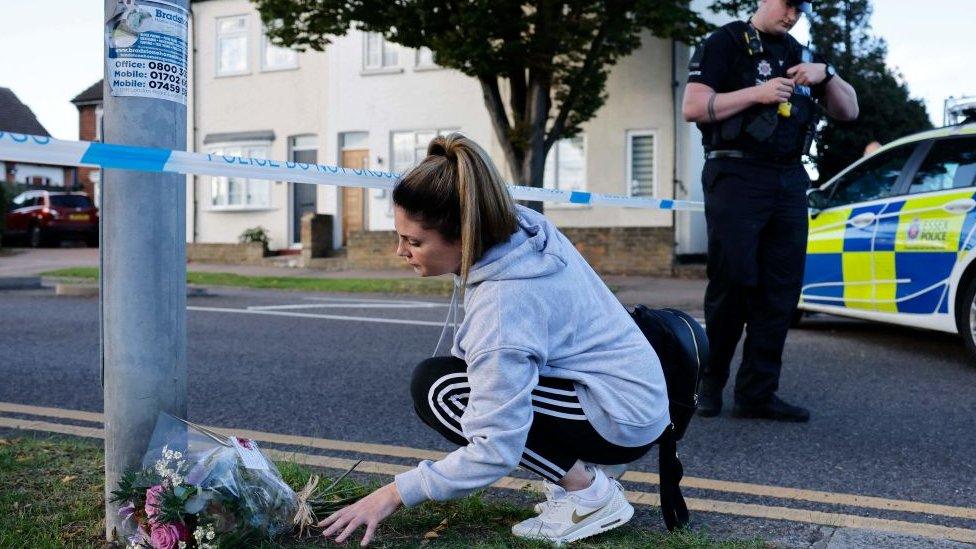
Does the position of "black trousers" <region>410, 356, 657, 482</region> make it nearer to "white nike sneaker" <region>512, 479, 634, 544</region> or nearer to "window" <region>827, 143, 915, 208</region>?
"white nike sneaker" <region>512, 479, 634, 544</region>

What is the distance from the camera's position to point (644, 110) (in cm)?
2061

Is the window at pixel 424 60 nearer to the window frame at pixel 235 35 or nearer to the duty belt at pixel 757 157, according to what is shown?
the window frame at pixel 235 35

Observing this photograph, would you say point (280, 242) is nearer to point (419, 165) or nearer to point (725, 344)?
point (725, 344)

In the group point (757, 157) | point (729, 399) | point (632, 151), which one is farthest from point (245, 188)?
point (757, 157)

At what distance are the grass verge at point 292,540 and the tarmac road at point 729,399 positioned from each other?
0.30 metres

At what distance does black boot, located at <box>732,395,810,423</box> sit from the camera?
4668 millimetres

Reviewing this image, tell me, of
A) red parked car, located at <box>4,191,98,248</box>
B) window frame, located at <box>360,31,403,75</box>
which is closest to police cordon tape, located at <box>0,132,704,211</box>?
window frame, located at <box>360,31,403,75</box>

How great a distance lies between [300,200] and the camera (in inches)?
960

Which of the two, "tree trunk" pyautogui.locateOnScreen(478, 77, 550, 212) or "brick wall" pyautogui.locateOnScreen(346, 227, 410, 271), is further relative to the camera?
"brick wall" pyautogui.locateOnScreen(346, 227, 410, 271)

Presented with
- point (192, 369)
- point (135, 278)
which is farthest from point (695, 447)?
point (192, 369)

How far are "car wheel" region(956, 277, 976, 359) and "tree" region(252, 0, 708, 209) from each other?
10.0 metres

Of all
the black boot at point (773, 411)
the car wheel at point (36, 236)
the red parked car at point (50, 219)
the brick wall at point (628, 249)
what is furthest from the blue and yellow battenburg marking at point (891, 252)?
the car wheel at point (36, 236)

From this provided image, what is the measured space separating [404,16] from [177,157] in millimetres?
13234

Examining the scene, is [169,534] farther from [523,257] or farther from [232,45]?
[232,45]
